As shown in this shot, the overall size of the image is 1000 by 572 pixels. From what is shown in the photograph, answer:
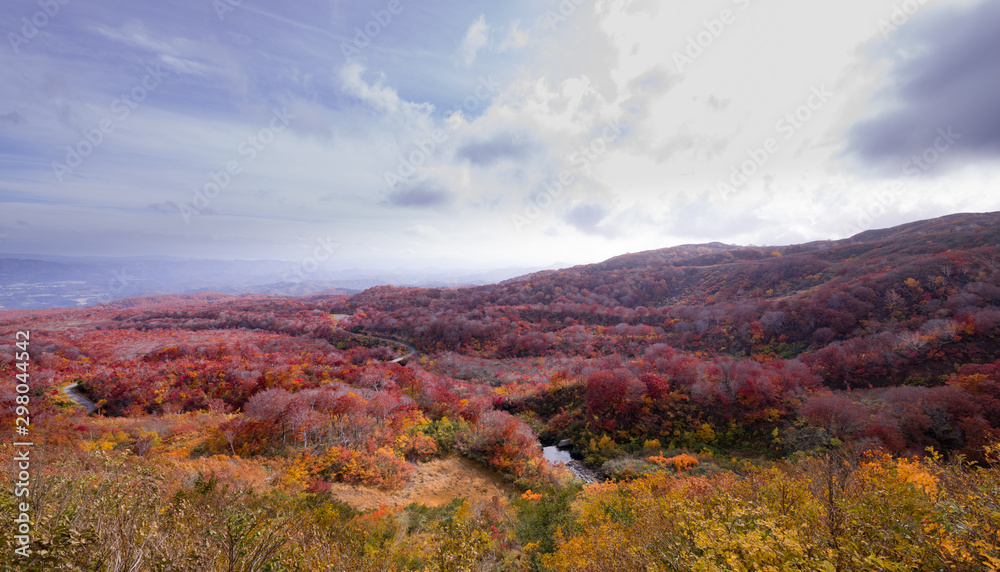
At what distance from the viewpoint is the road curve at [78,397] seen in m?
29.1

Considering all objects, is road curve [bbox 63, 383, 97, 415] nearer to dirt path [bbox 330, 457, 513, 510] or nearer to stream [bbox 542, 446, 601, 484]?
dirt path [bbox 330, 457, 513, 510]

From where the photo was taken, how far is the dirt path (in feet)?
52.4

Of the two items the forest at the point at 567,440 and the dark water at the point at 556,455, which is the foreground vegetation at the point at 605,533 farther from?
the dark water at the point at 556,455

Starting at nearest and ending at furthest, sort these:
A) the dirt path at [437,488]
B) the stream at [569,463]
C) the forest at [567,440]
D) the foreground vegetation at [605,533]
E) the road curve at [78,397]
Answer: the foreground vegetation at [605,533] → the forest at [567,440] → the dirt path at [437,488] → the stream at [569,463] → the road curve at [78,397]

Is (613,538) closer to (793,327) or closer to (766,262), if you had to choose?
(793,327)

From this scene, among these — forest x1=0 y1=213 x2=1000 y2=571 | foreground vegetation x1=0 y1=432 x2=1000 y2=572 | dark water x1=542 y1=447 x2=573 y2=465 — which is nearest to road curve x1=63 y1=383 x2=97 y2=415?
forest x1=0 y1=213 x2=1000 y2=571

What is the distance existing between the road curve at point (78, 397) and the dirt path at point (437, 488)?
102 feet

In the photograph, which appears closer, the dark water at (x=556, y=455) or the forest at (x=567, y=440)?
the forest at (x=567, y=440)

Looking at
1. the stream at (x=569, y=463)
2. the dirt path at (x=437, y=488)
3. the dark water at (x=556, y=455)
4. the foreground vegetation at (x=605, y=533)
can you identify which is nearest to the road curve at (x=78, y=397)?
the foreground vegetation at (x=605, y=533)

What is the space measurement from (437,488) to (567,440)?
14.9m

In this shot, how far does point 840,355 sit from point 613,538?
35819mm

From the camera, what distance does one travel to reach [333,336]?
67500 mm

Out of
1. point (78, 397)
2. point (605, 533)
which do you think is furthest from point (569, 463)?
point (78, 397)

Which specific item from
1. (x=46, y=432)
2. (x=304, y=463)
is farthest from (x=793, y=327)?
(x=46, y=432)
